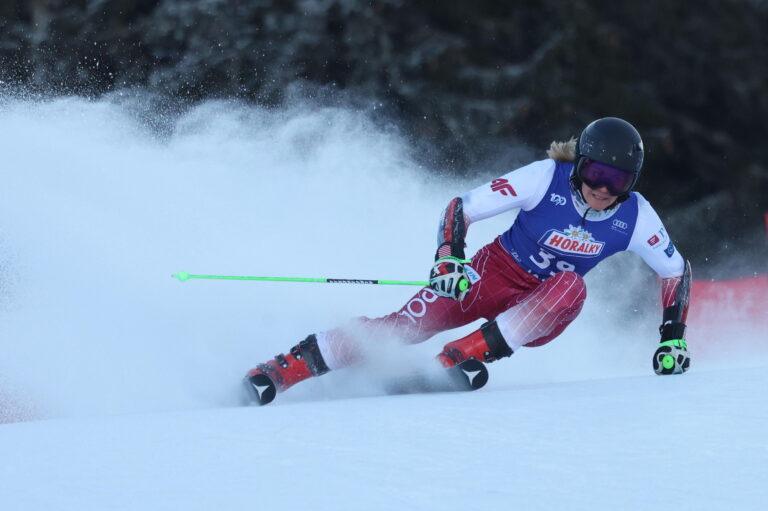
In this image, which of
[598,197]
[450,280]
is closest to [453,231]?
[450,280]

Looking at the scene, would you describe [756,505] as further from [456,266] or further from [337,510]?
[456,266]

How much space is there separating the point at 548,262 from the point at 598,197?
0.34 meters

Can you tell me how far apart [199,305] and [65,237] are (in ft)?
2.12

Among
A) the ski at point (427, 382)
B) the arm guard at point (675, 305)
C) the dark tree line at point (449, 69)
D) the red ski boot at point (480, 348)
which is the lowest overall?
the ski at point (427, 382)

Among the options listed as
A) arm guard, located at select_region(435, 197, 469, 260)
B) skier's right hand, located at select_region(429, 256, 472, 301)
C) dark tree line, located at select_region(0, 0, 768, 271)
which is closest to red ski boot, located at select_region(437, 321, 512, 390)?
skier's right hand, located at select_region(429, 256, 472, 301)

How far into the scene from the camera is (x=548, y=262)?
3.93 m

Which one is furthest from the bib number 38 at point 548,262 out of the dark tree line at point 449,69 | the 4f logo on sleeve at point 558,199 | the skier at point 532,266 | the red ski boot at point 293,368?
the dark tree line at point 449,69

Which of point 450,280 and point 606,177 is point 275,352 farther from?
point 606,177

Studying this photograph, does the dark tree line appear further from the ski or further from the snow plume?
the ski

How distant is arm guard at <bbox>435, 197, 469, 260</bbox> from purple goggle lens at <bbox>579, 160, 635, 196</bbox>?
0.43 metres

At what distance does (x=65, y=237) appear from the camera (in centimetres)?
470

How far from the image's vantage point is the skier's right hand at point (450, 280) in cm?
356

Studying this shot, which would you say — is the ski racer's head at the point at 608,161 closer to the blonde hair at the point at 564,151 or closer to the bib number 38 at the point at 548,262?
the blonde hair at the point at 564,151

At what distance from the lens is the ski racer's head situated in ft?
11.9
